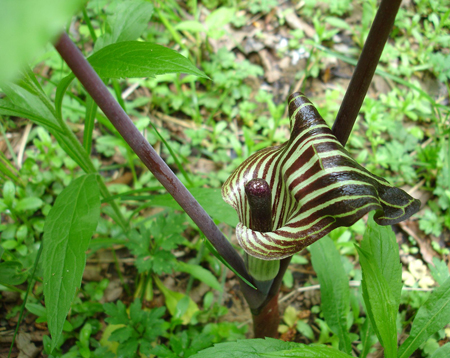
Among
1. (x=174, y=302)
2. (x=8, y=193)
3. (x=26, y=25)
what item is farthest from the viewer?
(x=174, y=302)

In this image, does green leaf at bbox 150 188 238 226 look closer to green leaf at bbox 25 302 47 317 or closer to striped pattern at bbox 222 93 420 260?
striped pattern at bbox 222 93 420 260

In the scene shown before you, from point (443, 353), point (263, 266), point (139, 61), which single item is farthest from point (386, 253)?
point (139, 61)

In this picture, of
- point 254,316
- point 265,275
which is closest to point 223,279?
point 254,316

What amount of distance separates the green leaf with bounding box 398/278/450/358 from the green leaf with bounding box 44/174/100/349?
4.09 feet

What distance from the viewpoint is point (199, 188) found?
157 cm

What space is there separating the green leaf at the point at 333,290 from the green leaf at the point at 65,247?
3.40 ft

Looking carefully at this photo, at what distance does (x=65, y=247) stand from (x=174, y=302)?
0.98m

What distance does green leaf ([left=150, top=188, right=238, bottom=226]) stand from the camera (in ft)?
4.85

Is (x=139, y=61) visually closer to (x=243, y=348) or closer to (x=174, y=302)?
(x=243, y=348)

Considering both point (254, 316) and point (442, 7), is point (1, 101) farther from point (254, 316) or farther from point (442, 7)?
point (442, 7)

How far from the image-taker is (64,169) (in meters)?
2.32

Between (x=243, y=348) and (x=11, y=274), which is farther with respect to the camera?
(x=11, y=274)

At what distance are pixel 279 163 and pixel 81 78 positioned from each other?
64 centimetres

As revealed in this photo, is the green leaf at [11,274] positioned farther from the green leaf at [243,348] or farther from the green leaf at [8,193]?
the green leaf at [243,348]
